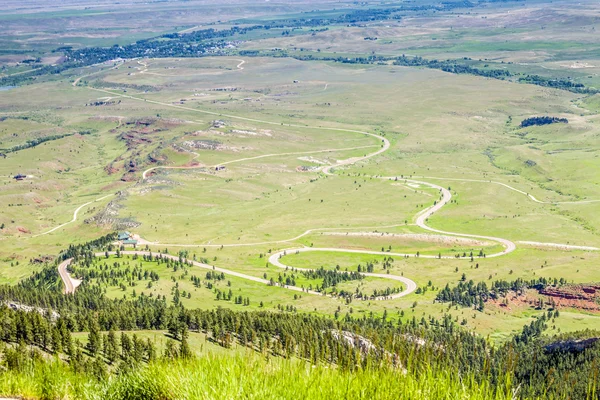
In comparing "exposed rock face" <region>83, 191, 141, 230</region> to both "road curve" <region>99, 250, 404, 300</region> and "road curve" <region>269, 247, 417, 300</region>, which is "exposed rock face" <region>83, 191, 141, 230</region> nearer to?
"road curve" <region>99, 250, 404, 300</region>

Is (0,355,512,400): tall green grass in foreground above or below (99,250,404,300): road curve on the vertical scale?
above

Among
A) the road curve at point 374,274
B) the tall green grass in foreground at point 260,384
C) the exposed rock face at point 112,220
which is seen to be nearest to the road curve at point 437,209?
the road curve at point 374,274

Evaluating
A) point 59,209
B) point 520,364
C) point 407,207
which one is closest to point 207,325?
point 520,364

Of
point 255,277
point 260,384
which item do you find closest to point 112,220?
point 255,277

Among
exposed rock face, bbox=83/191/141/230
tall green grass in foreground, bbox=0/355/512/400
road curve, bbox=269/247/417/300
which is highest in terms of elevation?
tall green grass in foreground, bbox=0/355/512/400

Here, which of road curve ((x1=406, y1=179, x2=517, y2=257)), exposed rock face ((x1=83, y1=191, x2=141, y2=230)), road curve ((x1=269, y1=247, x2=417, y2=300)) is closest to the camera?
road curve ((x1=269, y1=247, x2=417, y2=300))

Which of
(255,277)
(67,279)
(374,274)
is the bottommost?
(374,274)

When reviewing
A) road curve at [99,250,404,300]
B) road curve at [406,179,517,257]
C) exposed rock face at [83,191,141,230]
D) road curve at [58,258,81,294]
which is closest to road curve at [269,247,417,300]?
road curve at [99,250,404,300]

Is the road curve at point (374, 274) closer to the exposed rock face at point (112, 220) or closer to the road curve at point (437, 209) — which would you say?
the road curve at point (437, 209)

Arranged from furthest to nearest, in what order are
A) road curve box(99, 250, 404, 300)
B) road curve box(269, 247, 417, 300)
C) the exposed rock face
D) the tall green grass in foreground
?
the exposed rock face → road curve box(99, 250, 404, 300) → road curve box(269, 247, 417, 300) → the tall green grass in foreground

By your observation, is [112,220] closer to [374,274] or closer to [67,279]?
[67,279]
